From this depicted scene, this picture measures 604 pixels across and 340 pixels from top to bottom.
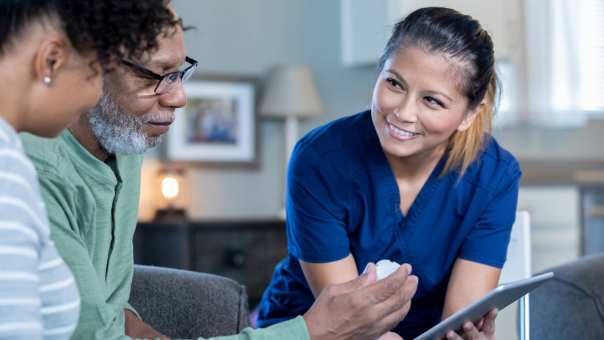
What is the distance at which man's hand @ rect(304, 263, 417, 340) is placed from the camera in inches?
56.4

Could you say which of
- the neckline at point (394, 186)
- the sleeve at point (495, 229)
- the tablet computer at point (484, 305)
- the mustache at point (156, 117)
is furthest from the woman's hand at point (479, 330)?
the mustache at point (156, 117)

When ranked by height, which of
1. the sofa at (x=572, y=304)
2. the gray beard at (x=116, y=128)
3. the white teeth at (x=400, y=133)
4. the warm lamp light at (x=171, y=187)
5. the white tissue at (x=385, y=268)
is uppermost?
the gray beard at (x=116, y=128)

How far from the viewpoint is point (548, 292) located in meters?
2.11

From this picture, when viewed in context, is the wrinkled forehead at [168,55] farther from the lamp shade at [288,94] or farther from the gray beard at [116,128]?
the lamp shade at [288,94]

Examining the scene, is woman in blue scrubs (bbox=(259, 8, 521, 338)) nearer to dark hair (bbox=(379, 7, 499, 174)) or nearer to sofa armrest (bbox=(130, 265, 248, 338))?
dark hair (bbox=(379, 7, 499, 174))

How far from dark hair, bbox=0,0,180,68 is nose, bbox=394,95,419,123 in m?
0.87

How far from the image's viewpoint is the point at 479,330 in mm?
1870

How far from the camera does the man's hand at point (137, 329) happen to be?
5.57 ft

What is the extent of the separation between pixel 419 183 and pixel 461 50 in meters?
0.31

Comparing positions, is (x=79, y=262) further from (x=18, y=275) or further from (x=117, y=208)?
(x=18, y=275)

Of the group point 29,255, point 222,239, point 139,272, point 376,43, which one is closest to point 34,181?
point 29,255

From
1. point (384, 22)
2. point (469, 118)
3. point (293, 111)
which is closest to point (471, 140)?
point (469, 118)

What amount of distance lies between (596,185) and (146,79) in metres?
4.34

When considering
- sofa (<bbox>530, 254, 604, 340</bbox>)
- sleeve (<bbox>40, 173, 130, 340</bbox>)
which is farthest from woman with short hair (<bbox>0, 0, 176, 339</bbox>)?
sofa (<bbox>530, 254, 604, 340</bbox>)
